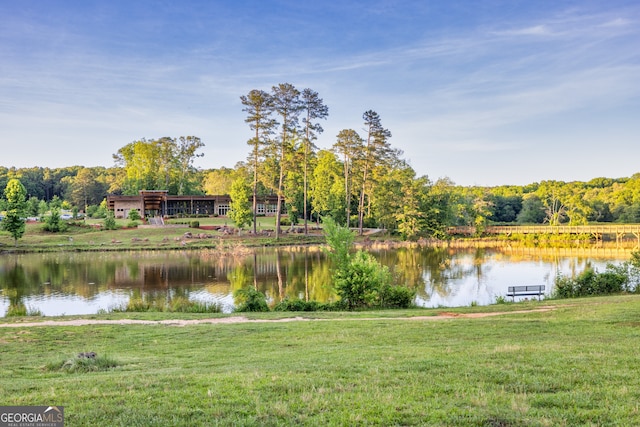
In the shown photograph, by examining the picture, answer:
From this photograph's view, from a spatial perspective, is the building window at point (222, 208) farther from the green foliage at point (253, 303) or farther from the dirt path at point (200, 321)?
the dirt path at point (200, 321)

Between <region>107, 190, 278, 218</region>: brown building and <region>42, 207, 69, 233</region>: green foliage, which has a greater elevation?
<region>107, 190, 278, 218</region>: brown building

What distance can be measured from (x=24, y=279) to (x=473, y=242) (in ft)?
160

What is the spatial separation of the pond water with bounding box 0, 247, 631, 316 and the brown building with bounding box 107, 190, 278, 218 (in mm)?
29115

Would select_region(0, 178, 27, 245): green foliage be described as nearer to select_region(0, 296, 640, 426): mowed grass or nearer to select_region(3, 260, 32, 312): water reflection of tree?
select_region(3, 260, 32, 312): water reflection of tree

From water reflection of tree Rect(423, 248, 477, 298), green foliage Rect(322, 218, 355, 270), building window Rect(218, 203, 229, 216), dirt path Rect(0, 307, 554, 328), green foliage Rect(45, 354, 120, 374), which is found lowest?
water reflection of tree Rect(423, 248, 477, 298)

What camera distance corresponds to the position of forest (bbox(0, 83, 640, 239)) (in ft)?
189

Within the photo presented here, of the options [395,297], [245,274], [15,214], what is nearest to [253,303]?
[395,297]

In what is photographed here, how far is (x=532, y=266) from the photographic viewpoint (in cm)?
3784

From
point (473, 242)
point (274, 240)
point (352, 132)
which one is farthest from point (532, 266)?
point (352, 132)

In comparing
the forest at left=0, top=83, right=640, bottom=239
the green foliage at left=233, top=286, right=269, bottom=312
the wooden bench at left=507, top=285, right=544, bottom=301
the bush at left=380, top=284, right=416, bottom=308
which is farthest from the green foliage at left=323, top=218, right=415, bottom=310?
the forest at left=0, top=83, right=640, bottom=239

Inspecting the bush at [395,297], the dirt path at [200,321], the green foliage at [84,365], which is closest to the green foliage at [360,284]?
the bush at [395,297]

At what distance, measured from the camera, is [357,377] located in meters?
7.08

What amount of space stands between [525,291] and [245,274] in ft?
60.6

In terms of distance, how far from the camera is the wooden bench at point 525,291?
2262 centimetres
